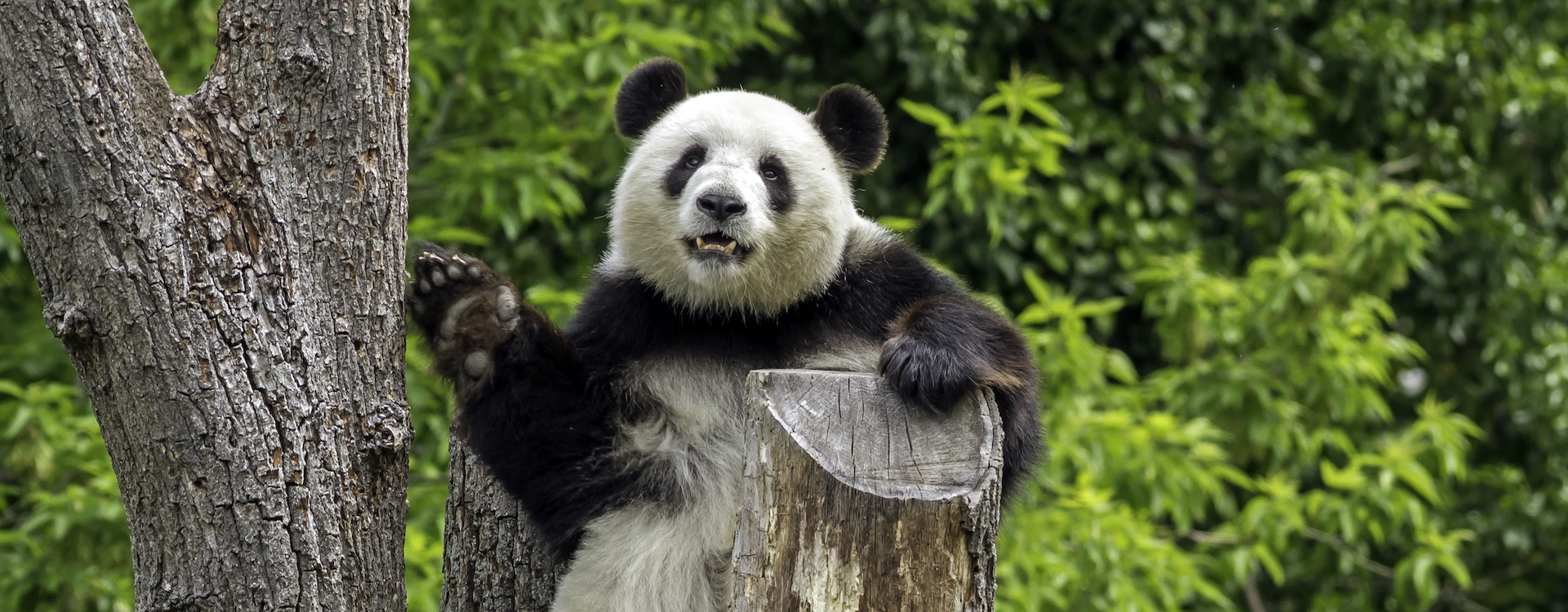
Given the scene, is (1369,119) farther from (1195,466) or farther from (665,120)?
(665,120)

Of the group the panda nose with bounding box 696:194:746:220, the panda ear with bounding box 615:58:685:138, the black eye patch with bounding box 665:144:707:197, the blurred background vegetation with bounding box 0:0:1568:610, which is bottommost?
the blurred background vegetation with bounding box 0:0:1568:610

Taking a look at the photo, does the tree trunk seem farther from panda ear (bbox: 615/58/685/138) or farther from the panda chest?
panda ear (bbox: 615/58/685/138)

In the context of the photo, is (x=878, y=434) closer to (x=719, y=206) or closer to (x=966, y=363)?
(x=966, y=363)

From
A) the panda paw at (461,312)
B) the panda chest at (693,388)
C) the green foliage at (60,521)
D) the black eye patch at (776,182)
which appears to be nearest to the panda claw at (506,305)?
the panda paw at (461,312)

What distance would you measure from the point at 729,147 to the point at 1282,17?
6583mm

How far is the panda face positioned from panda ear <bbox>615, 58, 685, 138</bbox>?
0.20 meters

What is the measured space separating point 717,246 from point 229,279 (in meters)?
1.27

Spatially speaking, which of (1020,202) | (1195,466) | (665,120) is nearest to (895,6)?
(1020,202)

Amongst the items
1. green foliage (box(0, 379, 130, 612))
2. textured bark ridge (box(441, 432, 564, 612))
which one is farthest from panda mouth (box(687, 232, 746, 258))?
green foliage (box(0, 379, 130, 612))

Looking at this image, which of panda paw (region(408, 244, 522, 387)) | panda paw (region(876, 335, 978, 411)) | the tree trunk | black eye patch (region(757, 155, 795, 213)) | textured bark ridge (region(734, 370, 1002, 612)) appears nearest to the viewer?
textured bark ridge (region(734, 370, 1002, 612))

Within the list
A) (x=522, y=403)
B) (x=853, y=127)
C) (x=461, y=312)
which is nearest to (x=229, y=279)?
(x=461, y=312)

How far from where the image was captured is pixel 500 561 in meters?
3.96

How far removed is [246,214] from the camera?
3064 millimetres

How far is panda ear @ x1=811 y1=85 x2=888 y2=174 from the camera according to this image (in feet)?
13.9
